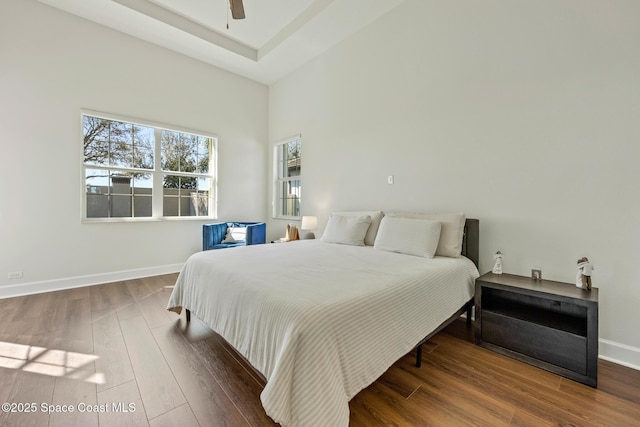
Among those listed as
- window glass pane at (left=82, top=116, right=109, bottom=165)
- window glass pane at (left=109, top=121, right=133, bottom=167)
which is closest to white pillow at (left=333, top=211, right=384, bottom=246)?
window glass pane at (left=109, top=121, right=133, bottom=167)

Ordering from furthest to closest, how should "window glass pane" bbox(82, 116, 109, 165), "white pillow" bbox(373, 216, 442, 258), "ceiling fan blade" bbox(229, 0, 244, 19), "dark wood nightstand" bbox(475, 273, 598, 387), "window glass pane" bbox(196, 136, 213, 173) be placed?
"window glass pane" bbox(196, 136, 213, 173), "window glass pane" bbox(82, 116, 109, 165), "white pillow" bbox(373, 216, 442, 258), "ceiling fan blade" bbox(229, 0, 244, 19), "dark wood nightstand" bbox(475, 273, 598, 387)

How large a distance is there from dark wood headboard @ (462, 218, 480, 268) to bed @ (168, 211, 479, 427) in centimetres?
1

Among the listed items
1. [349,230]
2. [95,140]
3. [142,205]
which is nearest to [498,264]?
[349,230]

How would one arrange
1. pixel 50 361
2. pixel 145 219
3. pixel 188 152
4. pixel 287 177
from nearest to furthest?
pixel 50 361
pixel 145 219
pixel 188 152
pixel 287 177

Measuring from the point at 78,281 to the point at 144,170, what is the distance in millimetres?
1694

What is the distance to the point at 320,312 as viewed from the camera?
118 cm

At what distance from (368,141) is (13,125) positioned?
4152mm

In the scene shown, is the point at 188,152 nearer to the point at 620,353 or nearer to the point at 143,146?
the point at 143,146

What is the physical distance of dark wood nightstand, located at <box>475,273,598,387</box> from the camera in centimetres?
163

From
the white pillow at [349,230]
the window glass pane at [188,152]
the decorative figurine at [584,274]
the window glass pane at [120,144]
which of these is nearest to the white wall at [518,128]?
the decorative figurine at [584,274]

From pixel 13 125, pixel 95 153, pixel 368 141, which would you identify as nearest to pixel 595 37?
pixel 368 141

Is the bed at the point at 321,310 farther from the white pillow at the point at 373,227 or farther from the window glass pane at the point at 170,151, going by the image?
the window glass pane at the point at 170,151

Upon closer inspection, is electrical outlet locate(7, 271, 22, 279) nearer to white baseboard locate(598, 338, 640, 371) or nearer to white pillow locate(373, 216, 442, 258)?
white pillow locate(373, 216, 442, 258)

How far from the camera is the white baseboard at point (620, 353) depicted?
1.82 meters
